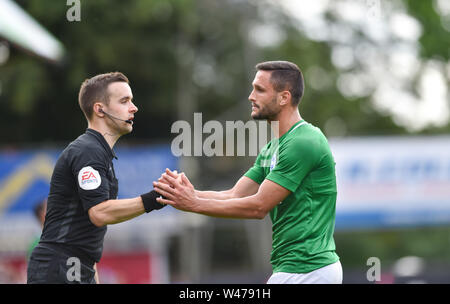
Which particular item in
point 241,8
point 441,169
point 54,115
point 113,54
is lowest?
point 441,169

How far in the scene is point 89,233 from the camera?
578 centimetres

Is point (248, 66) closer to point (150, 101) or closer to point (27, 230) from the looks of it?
point (150, 101)

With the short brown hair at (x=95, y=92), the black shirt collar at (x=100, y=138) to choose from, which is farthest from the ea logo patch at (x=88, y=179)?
the short brown hair at (x=95, y=92)

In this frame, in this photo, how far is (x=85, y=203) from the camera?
5.62 m

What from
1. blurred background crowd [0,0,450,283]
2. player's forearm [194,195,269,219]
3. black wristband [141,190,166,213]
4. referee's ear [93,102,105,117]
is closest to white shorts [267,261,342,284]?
player's forearm [194,195,269,219]

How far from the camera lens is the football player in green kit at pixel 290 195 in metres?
5.63

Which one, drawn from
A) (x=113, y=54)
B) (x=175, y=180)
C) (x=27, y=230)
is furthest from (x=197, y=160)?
(x=175, y=180)

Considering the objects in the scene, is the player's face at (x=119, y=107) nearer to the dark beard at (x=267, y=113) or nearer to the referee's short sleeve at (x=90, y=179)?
the referee's short sleeve at (x=90, y=179)

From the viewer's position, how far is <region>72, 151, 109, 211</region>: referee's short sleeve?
557 cm

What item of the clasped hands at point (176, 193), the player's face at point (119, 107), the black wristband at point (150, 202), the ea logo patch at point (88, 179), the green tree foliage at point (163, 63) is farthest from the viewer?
the green tree foliage at point (163, 63)

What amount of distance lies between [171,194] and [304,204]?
1096mm

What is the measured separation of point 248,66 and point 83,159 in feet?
63.7

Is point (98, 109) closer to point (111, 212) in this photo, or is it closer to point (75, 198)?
point (75, 198)

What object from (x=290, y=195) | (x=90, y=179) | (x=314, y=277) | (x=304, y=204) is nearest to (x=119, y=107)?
(x=90, y=179)
